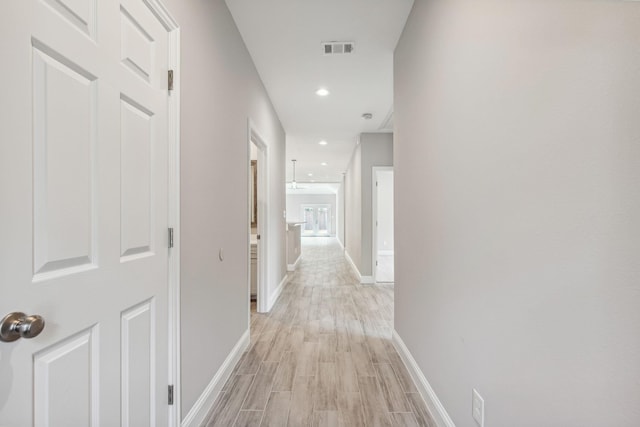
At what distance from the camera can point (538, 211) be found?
885 mm

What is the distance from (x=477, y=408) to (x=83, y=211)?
163 cm

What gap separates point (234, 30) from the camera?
229 centimetres

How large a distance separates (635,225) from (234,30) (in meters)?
2.57

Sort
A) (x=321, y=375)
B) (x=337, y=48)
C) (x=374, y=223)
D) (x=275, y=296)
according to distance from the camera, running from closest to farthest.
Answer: (x=321, y=375), (x=337, y=48), (x=275, y=296), (x=374, y=223)

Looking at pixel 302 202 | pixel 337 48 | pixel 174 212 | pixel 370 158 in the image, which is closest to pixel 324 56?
pixel 337 48

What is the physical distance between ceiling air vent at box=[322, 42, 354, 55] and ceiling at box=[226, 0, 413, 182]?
0.04 m

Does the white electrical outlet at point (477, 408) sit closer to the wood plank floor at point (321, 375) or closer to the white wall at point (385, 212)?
the wood plank floor at point (321, 375)

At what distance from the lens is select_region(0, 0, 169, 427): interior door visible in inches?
27.9

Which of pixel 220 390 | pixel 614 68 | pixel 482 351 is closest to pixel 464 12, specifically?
pixel 614 68

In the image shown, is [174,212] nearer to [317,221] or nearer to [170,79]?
[170,79]

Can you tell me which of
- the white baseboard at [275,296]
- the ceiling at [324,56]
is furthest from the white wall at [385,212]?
the white baseboard at [275,296]

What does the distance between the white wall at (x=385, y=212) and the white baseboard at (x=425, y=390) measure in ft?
22.4

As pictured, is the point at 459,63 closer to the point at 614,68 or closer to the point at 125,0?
the point at 614,68

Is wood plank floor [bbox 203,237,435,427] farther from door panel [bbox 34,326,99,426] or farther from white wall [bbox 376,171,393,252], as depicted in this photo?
white wall [bbox 376,171,393,252]
